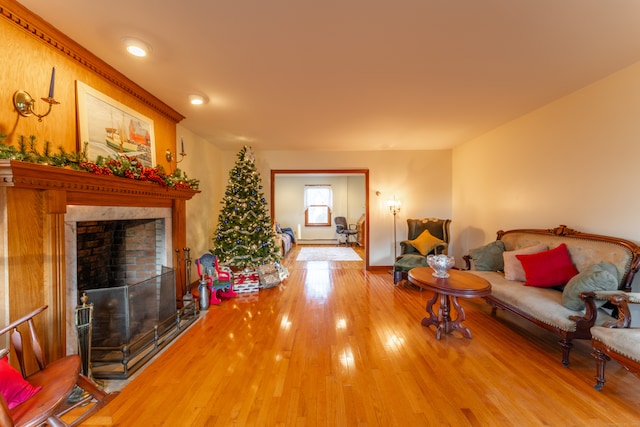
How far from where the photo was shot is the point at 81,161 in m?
1.86

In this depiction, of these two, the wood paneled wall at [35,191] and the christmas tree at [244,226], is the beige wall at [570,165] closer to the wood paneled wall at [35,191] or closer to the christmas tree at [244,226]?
the christmas tree at [244,226]

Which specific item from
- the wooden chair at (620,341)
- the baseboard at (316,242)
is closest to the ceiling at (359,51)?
the wooden chair at (620,341)

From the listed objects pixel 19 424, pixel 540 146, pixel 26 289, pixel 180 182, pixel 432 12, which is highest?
pixel 432 12

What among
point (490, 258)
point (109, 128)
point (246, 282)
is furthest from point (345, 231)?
point (109, 128)

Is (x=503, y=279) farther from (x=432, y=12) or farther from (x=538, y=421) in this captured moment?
(x=432, y=12)

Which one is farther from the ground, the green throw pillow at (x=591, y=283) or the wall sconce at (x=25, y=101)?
the wall sconce at (x=25, y=101)

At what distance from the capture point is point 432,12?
161 cm

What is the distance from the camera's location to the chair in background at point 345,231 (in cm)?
845

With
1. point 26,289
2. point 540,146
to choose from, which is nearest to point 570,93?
point 540,146

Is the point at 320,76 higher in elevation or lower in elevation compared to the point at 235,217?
higher

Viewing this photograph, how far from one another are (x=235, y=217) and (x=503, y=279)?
386 cm

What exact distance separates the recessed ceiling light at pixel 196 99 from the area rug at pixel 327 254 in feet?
14.8

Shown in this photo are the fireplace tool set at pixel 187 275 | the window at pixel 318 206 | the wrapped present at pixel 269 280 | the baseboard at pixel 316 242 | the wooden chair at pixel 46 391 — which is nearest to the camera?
the wooden chair at pixel 46 391

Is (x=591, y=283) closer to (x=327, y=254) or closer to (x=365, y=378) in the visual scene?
(x=365, y=378)
